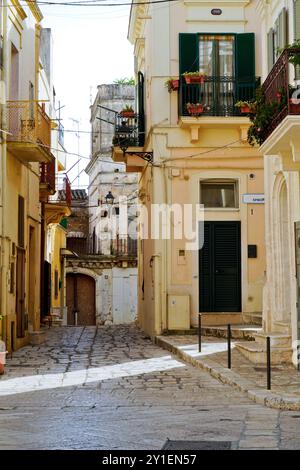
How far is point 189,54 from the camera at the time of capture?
22578 millimetres

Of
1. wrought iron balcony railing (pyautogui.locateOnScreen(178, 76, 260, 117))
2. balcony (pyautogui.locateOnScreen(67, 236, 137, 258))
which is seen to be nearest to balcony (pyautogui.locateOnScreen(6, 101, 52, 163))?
wrought iron balcony railing (pyautogui.locateOnScreen(178, 76, 260, 117))

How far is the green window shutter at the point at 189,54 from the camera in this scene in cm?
2255

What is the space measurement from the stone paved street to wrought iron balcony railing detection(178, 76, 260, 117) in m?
7.16

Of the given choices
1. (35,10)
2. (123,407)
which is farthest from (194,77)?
(123,407)

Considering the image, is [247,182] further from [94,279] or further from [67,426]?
[94,279]

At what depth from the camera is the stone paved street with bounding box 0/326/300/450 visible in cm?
880

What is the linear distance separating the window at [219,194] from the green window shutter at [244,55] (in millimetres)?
2870

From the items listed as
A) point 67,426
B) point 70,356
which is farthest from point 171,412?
point 70,356

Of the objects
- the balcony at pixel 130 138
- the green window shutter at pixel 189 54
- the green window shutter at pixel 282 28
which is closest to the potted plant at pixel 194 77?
the green window shutter at pixel 189 54

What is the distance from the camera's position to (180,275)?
22.3m

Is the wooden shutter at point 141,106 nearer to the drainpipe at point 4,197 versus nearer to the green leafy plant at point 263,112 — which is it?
the drainpipe at point 4,197

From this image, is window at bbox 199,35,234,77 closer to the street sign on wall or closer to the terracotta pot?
the terracotta pot

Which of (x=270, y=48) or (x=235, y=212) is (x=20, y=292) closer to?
(x=235, y=212)

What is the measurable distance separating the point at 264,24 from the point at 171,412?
985cm
